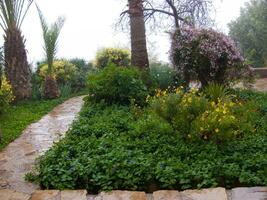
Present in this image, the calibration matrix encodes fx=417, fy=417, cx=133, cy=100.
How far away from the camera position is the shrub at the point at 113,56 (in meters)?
14.2

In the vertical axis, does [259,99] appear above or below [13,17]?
below

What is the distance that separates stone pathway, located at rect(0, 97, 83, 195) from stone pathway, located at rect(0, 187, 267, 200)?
188 millimetres

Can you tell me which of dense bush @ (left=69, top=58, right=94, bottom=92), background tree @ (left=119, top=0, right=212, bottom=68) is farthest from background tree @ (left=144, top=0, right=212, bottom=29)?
dense bush @ (left=69, top=58, right=94, bottom=92)

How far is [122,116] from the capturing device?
723 cm

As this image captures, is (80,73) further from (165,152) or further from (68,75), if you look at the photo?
(165,152)

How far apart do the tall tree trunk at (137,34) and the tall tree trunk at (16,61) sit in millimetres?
2944

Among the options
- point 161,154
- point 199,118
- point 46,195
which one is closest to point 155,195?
point 161,154

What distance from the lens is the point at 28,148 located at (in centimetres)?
597

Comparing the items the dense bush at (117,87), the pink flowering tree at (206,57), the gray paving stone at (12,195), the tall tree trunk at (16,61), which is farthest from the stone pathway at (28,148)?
the pink flowering tree at (206,57)

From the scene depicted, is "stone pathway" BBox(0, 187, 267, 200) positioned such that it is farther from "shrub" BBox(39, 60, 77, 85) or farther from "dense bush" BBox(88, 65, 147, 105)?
"shrub" BBox(39, 60, 77, 85)

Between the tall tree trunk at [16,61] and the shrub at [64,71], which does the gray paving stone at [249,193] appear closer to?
the tall tree trunk at [16,61]

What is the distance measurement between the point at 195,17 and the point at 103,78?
211 inches

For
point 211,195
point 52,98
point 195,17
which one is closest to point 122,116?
point 211,195

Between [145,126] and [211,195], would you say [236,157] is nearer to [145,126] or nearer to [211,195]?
[211,195]
